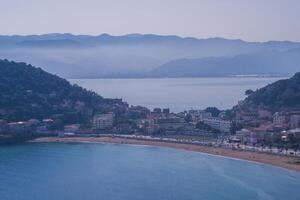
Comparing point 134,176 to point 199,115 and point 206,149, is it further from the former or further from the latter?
point 199,115

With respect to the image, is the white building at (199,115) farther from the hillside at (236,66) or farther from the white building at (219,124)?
the hillside at (236,66)

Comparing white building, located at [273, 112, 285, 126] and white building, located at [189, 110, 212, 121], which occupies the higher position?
white building, located at [189, 110, 212, 121]

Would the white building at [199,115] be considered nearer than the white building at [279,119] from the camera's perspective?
No

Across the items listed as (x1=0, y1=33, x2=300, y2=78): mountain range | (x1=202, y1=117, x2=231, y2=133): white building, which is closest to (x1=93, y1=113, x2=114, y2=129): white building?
(x1=202, y1=117, x2=231, y2=133): white building

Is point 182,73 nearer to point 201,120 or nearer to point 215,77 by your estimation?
point 215,77

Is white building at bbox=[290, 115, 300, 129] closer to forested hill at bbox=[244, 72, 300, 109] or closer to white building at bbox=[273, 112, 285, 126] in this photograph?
white building at bbox=[273, 112, 285, 126]

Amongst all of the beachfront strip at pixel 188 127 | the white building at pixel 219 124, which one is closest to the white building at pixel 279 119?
the beachfront strip at pixel 188 127

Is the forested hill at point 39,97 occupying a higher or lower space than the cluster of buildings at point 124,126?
higher
